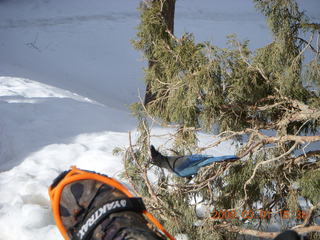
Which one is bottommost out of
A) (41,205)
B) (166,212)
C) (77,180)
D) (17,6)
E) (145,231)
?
(41,205)

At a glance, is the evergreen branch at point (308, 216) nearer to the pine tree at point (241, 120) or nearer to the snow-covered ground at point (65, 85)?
the pine tree at point (241, 120)

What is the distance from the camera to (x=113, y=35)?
13.2 meters

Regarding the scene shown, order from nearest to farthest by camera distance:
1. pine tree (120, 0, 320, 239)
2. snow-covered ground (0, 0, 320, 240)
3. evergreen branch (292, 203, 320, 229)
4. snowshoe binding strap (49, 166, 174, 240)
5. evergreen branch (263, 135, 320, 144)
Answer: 1. snowshoe binding strap (49, 166, 174, 240)
2. evergreen branch (292, 203, 320, 229)
3. evergreen branch (263, 135, 320, 144)
4. pine tree (120, 0, 320, 239)
5. snow-covered ground (0, 0, 320, 240)

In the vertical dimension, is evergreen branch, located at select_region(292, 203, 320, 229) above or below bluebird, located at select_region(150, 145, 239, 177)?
below

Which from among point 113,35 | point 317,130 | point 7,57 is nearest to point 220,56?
point 317,130

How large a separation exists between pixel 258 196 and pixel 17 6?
16.0 m

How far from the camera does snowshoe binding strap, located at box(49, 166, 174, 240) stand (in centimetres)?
171

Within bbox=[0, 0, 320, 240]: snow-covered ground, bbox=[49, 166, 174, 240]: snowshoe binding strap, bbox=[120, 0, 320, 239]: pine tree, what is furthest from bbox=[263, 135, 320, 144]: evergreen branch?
bbox=[49, 166, 174, 240]: snowshoe binding strap

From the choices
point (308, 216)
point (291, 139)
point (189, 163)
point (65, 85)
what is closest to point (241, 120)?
point (291, 139)

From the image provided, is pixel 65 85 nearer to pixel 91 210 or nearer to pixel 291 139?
pixel 291 139

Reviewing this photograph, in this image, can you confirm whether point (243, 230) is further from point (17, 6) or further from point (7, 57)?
point (17, 6)

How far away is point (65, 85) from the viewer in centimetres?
886

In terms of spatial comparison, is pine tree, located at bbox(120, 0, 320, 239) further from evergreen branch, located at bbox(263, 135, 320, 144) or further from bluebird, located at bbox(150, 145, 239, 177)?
bluebird, located at bbox(150, 145, 239, 177)

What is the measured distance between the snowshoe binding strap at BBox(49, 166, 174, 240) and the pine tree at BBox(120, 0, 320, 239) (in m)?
0.59
